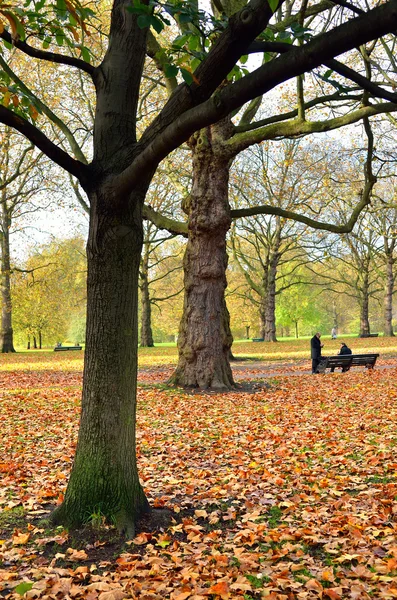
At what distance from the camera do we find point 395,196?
32125mm

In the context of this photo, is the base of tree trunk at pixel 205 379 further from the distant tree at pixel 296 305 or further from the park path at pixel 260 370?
the distant tree at pixel 296 305

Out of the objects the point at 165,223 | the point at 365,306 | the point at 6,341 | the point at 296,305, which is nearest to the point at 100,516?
the point at 165,223

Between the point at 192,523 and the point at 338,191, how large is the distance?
105 ft

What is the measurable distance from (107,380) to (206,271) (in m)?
8.57

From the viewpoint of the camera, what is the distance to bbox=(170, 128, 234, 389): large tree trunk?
12969 millimetres

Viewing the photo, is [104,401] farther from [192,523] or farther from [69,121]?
[69,121]

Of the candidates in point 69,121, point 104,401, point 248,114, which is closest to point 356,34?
point 104,401

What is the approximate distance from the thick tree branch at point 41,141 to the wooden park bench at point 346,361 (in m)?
13.4

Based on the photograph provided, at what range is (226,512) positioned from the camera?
501 cm

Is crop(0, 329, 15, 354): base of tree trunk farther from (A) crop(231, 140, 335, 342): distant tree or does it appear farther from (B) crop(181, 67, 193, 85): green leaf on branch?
(B) crop(181, 67, 193, 85): green leaf on branch

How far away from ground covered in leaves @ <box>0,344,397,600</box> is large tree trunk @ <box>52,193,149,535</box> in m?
0.25

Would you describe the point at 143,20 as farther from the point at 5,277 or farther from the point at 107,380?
the point at 5,277

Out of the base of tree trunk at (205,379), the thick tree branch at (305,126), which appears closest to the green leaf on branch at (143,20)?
the thick tree branch at (305,126)

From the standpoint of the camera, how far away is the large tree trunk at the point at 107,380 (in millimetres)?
4621
